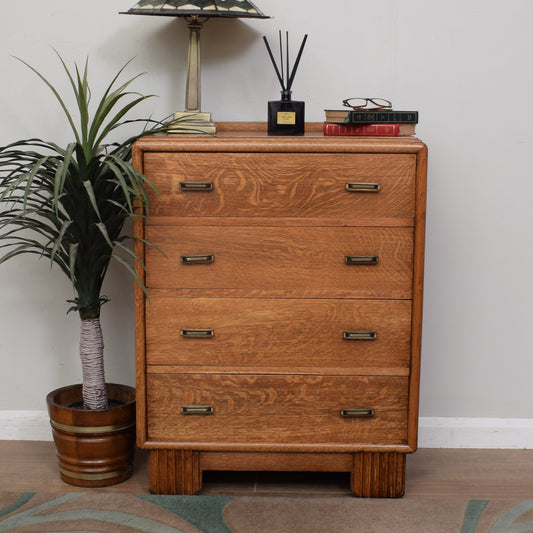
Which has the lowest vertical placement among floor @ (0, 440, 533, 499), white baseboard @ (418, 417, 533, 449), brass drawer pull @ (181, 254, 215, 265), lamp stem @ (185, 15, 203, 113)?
floor @ (0, 440, 533, 499)

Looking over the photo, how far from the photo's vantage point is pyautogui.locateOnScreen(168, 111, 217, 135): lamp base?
2.05 metres

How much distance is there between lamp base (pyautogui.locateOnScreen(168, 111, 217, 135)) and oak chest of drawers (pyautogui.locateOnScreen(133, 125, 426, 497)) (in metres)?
0.12

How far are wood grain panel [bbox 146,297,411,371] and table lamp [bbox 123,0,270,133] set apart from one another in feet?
1.67

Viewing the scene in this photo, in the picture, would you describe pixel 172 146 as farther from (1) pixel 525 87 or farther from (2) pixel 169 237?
(1) pixel 525 87

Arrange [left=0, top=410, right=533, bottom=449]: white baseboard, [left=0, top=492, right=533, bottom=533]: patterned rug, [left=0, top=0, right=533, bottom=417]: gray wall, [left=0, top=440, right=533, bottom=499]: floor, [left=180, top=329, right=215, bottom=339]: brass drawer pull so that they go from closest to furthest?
[left=0, top=492, right=533, bottom=533]: patterned rug < [left=180, top=329, right=215, bottom=339]: brass drawer pull < [left=0, top=440, right=533, bottom=499]: floor < [left=0, top=0, right=533, bottom=417]: gray wall < [left=0, top=410, right=533, bottom=449]: white baseboard

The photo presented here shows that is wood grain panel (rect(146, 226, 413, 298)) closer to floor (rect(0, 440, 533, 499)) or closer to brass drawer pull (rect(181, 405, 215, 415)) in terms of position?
brass drawer pull (rect(181, 405, 215, 415))

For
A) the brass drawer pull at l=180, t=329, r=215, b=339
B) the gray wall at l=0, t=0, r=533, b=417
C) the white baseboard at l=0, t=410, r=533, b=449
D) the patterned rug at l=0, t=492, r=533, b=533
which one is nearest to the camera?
the patterned rug at l=0, t=492, r=533, b=533

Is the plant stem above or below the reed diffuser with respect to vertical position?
below

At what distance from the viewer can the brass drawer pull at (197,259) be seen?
6.42 ft

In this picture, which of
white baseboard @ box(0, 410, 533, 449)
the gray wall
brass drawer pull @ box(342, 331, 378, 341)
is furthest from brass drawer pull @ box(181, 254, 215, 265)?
white baseboard @ box(0, 410, 533, 449)

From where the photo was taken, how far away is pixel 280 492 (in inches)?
83.9

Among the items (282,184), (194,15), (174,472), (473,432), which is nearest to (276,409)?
(174,472)

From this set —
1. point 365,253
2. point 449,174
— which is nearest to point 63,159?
point 365,253

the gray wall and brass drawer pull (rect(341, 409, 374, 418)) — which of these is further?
the gray wall
